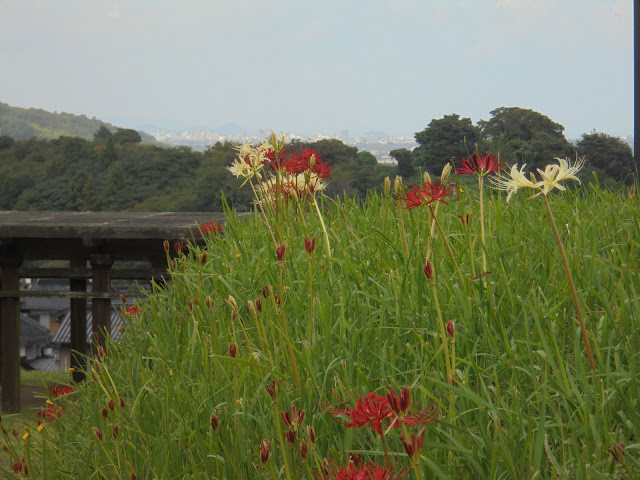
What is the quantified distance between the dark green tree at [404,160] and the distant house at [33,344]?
5889 cm

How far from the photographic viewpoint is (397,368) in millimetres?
1973

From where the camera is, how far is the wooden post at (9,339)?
9.39 metres

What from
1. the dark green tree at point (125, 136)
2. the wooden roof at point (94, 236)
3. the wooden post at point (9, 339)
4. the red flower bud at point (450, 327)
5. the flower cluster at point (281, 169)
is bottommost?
the wooden post at point (9, 339)

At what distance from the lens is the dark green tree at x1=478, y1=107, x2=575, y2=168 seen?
5841mm

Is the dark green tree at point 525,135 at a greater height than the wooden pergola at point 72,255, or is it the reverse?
the dark green tree at point 525,135

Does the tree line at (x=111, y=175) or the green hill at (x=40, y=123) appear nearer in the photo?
the tree line at (x=111, y=175)

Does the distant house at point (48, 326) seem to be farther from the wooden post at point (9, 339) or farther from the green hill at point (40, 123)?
the wooden post at point (9, 339)

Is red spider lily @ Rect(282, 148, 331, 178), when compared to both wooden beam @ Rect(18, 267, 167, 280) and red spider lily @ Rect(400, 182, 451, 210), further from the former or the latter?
wooden beam @ Rect(18, 267, 167, 280)

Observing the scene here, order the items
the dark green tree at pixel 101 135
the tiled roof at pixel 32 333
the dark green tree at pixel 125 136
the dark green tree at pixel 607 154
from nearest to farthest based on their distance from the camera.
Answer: the dark green tree at pixel 607 154
the dark green tree at pixel 125 136
the dark green tree at pixel 101 135
the tiled roof at pixel 32 333

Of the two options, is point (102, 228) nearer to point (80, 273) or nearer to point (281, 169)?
point (80, 273)

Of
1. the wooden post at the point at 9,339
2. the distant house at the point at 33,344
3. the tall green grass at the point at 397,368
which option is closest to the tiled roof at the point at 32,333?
the distant house at the point at 33,344

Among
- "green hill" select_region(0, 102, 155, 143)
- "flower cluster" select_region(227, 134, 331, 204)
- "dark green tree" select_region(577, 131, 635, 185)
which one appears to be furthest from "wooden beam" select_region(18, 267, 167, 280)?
"green hill" select_region(0, 102, 155, 143)

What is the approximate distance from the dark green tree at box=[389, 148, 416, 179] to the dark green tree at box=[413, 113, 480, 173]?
133mm

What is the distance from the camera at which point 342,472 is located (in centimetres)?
116
